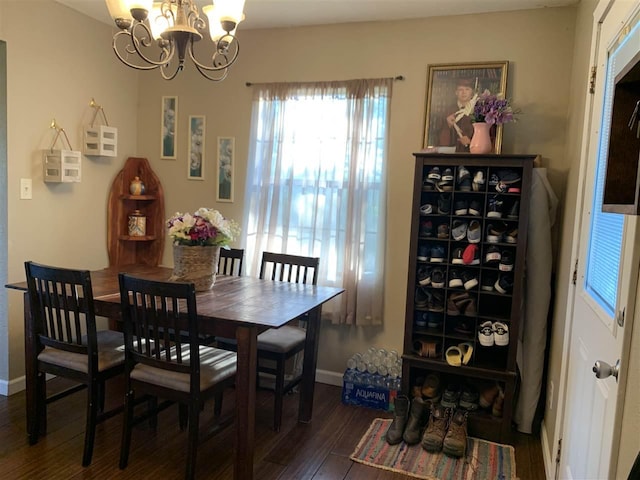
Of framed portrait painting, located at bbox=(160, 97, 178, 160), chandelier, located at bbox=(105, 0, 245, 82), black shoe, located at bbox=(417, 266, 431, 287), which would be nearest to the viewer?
chandelier, located at bbox=(105, 0, 245, 82)

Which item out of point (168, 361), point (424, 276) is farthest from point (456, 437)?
point (168, 361)

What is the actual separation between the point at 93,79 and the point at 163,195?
3.17ft

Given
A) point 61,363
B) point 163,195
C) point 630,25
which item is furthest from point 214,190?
point 630,25

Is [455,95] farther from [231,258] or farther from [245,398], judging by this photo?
[245,398]

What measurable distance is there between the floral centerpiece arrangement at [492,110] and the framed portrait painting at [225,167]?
5.91 feet

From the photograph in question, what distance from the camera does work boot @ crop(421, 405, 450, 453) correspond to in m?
2.58

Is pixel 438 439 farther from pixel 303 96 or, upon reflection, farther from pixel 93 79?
pixel 93 79

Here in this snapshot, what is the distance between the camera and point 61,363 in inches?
95.0

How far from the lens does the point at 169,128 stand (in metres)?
3.83

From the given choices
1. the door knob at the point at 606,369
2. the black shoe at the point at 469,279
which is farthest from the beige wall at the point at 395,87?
the door knob at the point at 606,369

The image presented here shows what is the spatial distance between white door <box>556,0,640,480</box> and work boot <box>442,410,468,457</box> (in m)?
0.54

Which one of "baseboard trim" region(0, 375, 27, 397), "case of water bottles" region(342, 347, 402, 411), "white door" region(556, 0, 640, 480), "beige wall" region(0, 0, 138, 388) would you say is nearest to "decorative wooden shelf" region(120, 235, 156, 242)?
"beige wall" region(0, 0, 138, 388)

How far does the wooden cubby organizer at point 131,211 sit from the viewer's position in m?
3.77

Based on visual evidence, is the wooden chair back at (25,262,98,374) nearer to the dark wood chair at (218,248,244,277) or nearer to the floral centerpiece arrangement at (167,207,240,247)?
the floral centerpiece arrangement at (167,207,240,247)
